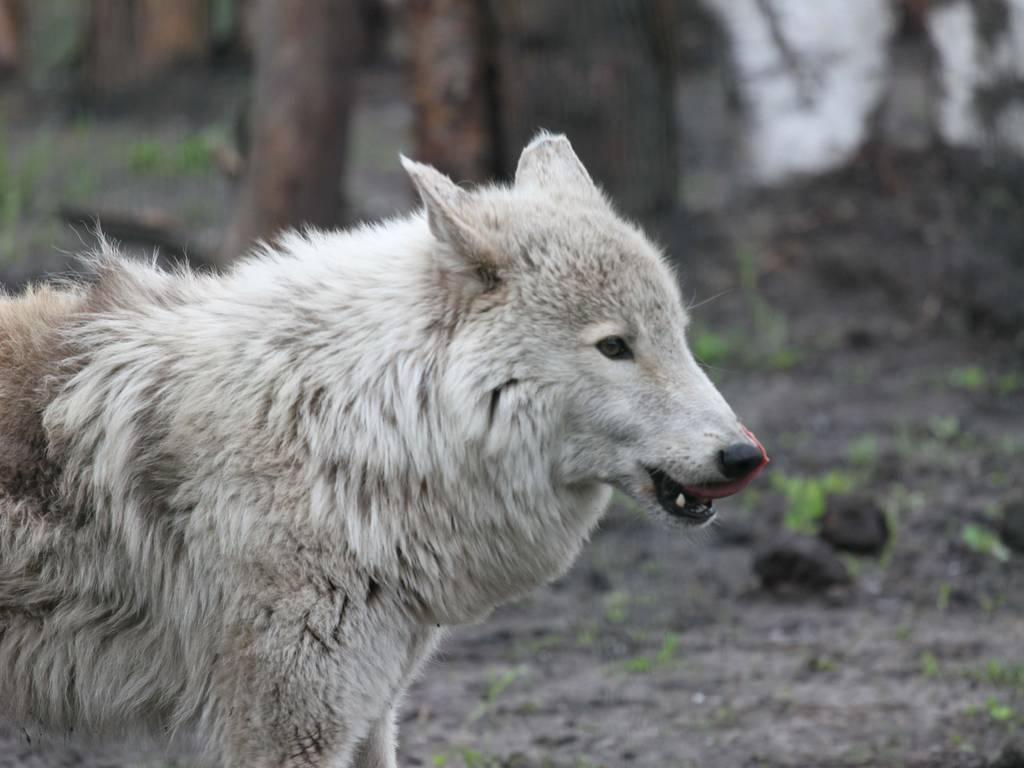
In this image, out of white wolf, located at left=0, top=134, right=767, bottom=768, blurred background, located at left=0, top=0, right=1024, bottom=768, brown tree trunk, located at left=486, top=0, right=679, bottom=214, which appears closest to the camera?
white wolf, located at left=0, top=134, right=767, bottom=768

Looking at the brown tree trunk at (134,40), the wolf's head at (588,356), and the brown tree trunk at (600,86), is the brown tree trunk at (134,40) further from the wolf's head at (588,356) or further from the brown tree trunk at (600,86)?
the wolf's head at (588,356)

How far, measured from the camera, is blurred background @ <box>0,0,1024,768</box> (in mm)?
5914

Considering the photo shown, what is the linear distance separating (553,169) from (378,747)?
188 centimetres

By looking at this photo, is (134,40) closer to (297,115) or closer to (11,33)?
(11,33)

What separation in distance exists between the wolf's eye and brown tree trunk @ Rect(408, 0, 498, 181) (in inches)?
235

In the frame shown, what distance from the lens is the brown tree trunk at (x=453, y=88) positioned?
9.81 m

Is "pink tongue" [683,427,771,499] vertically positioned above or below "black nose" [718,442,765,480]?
below

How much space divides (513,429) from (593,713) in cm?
227

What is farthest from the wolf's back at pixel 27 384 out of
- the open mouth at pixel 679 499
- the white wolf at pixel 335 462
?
the open mouth at pixel 679 499

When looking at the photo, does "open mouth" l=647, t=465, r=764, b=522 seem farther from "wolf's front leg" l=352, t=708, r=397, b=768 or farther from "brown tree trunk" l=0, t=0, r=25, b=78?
"brown tree trunk" l=0, t=0, r=25, b=78

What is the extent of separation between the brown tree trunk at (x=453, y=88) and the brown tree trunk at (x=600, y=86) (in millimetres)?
146

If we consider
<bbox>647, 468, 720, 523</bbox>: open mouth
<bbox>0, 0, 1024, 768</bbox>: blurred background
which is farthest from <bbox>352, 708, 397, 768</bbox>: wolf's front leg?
<bbox>647, 468, 720, 523</bbox>: open mouth

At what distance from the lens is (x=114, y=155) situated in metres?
13.4

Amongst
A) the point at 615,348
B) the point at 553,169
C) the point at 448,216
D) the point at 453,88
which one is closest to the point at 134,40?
the point at 453,88
